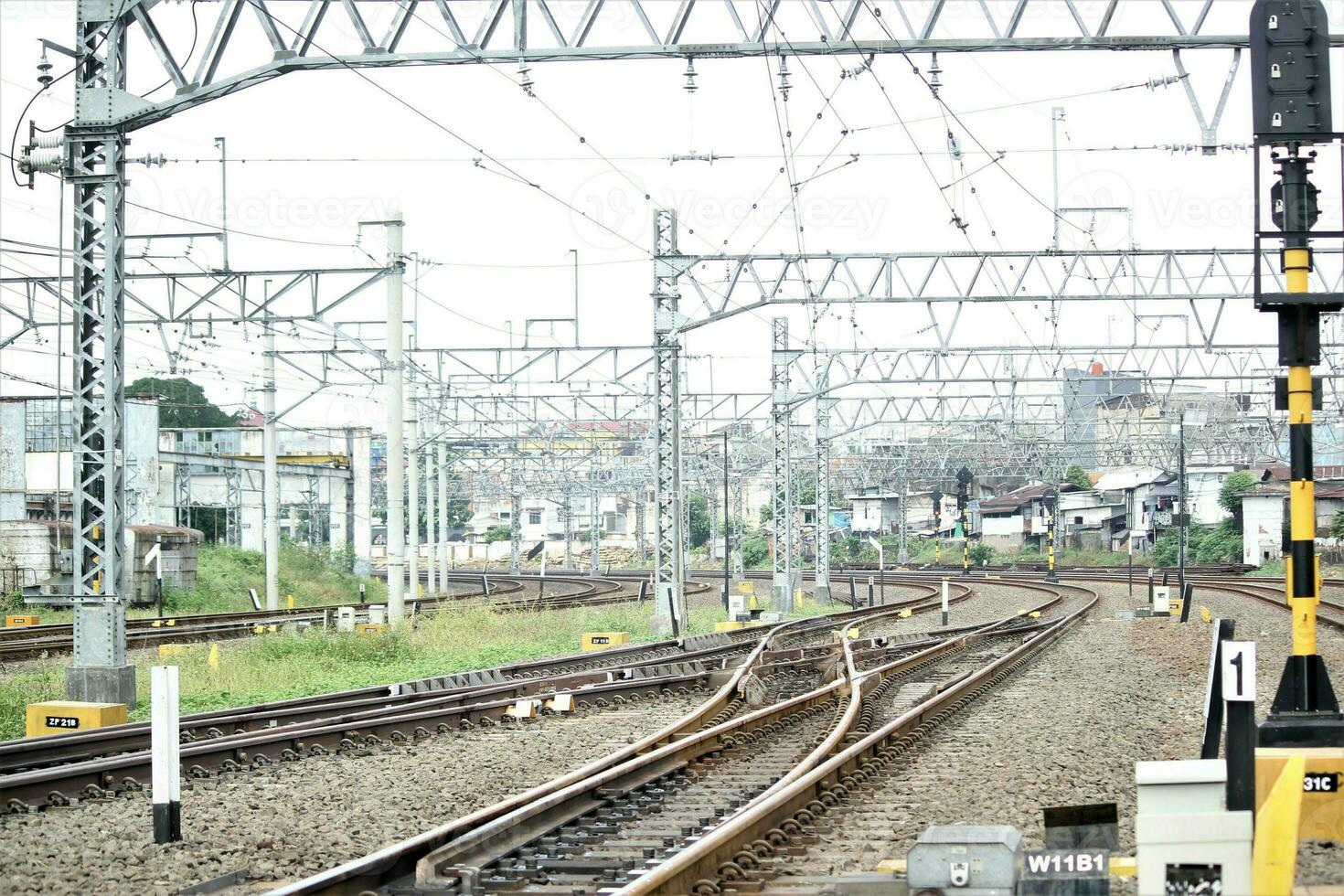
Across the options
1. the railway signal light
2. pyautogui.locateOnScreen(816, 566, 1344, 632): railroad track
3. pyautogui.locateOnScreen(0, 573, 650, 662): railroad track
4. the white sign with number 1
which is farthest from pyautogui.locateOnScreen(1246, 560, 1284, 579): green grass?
the white sign with number 1

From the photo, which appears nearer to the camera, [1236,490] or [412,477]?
[412,477]

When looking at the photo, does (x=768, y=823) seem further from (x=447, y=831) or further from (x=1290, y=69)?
(x=1290, y=69)

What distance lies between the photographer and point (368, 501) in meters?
68.8

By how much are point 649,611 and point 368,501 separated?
37.2 meters

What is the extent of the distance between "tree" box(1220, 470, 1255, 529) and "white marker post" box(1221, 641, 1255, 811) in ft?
209

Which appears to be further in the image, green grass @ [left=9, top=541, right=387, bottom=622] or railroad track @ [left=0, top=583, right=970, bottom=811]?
green grass @ [left=9, top=541, right=387, bottom=622]

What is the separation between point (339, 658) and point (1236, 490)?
5545 centimetres

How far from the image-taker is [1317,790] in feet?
26.1

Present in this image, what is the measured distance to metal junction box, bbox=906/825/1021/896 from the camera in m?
6.33

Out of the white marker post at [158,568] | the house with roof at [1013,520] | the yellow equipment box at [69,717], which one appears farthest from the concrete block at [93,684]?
the house with roof at [1013,520]

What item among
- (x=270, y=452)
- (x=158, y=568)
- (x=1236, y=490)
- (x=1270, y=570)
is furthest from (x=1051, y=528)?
(x=158, y=568)

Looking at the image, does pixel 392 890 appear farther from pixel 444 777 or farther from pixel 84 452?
pixel 84 452

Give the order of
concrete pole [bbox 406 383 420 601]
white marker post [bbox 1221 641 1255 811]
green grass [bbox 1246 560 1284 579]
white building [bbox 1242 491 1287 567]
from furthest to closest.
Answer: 1. white building [bbox 1242 491 1287 567]
2. green grass [bbox 1246 560 1284 579]
3. concrete pole [bbox 406 383 420 601]
4. white marker post [bbox 1221 641 1255 811]

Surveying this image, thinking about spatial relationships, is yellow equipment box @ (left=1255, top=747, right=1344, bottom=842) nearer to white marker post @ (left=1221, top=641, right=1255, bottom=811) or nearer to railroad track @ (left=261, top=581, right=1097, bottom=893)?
white marker post @ (left=1221, top=641, right=1255, bottom=811)
